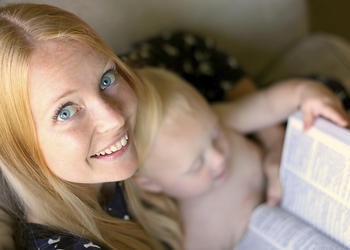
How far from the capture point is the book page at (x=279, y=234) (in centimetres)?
81

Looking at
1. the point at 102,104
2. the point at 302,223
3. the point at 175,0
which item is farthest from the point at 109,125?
the point at 175,0

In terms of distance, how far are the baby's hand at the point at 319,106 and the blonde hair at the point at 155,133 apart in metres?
0.18

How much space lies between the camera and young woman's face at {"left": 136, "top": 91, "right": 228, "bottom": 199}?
85 centimetres

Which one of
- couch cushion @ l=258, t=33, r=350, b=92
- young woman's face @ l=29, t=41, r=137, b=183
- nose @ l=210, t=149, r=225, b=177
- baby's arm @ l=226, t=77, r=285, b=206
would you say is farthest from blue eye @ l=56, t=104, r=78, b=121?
couch cushion @ l=258, t=33, r=350, b=92

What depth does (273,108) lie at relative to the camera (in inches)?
37.9

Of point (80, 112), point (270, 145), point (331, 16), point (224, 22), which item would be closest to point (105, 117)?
point (80, 112)

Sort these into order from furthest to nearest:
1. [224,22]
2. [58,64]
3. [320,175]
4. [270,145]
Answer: [224,22]
[270,145]
[320,175]
[58,64]

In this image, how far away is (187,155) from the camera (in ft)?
2.81

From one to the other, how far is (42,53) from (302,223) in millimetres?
483

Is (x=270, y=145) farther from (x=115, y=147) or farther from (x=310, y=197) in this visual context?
(x=115, y=147)

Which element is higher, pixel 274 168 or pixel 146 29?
pixel 146 29

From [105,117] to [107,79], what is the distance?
58 mm

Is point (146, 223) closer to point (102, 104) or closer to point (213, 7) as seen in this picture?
point (102, 104)

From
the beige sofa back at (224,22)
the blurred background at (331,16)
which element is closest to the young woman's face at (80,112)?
the beige sofa back at (224,22)
